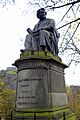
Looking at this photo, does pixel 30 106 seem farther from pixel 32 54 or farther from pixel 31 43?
pixel 31 43

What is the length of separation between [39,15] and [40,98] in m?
3.89

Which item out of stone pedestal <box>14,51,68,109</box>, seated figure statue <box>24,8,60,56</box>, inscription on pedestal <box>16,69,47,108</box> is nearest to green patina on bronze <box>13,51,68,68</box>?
stone pedestal <box>14,51,68,109</box>

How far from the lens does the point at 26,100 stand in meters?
8.07

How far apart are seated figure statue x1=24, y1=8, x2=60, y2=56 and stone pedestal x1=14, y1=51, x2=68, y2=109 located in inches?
19.6

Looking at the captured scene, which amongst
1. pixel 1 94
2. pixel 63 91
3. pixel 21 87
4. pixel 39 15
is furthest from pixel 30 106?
pixel 1 94

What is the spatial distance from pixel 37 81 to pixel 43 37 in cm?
180

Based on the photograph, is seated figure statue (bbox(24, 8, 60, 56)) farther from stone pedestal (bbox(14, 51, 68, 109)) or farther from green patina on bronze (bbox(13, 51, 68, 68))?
stone pedestal (bbox(14, 51, 68, 109))

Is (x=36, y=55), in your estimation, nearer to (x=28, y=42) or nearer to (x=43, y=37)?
(x=43, y=37)

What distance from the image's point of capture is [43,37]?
8906 mm

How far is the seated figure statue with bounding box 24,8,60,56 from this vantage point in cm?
897

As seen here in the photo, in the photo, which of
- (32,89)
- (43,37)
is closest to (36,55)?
(43,37)

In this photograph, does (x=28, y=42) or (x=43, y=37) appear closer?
(x=43, y=37)

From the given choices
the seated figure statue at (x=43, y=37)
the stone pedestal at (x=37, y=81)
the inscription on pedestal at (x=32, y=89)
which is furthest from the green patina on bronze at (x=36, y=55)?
the inscription on pedestal at (x=32, y=89)

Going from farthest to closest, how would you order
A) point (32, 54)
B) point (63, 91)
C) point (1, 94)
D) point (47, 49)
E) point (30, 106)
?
point (1, 94)
point (63, 91)
point (47, 49)
point (32, 54)
point (30, 106)
